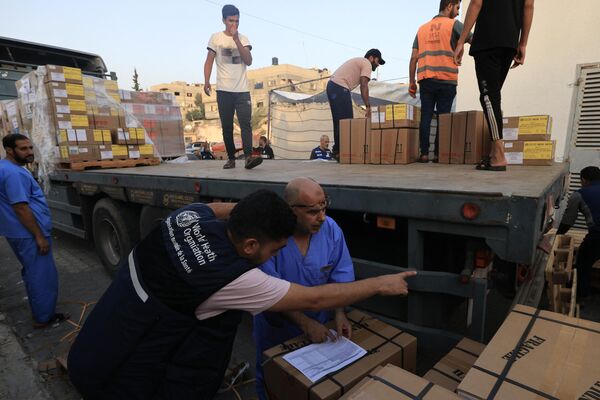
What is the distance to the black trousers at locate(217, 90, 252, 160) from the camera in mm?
4379

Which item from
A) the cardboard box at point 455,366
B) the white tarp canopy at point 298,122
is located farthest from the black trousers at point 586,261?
the white tarp canopy at point 298,122

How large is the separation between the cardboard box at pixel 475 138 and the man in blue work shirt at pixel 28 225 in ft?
13.7

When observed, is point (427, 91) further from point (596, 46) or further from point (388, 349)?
point (596, 46)

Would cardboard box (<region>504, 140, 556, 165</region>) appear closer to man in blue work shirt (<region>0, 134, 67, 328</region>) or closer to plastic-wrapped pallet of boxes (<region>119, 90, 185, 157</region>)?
man in blue work shirt (<region>0, 134, 67, 328</region>)

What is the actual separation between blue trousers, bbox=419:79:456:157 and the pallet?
4148 mm

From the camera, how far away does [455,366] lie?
1.69 meters

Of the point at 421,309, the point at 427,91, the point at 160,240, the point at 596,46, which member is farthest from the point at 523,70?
the point at 160,240

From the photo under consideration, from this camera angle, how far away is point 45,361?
2.89 meters

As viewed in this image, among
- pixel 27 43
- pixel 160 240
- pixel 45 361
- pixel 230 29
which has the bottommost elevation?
pixel 45 361

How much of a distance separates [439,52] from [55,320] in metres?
4.89

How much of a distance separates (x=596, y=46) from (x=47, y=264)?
8.18m

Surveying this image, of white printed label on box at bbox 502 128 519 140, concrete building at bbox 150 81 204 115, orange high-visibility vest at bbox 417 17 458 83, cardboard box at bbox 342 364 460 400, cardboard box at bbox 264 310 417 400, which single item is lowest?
cardboard box at bbox 264 310 417 400

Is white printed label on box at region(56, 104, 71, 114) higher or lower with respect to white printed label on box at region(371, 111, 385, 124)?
higher

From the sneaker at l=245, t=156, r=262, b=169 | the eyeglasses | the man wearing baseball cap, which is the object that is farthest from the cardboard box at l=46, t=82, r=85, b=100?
the eyeglasses
